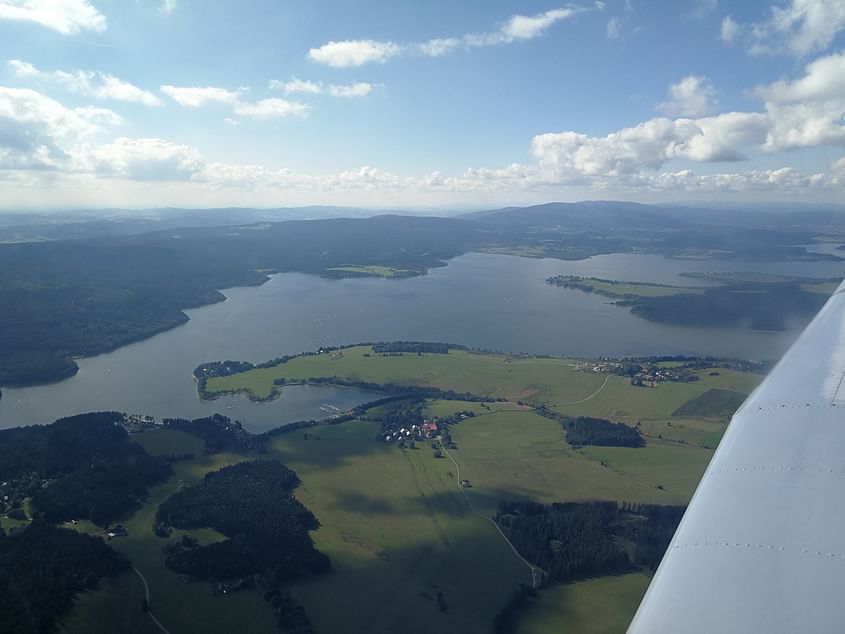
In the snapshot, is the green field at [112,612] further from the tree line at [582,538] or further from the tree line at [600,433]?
the tree line at [600,433]

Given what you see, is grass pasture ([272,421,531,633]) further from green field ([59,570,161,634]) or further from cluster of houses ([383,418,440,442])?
green field ([59,570,161,634])

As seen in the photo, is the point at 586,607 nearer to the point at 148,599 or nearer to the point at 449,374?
the point at 148,599

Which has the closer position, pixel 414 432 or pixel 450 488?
pixel 450 488

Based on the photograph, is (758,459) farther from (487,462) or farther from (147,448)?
(147,448)

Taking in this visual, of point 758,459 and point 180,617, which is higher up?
point 758,459

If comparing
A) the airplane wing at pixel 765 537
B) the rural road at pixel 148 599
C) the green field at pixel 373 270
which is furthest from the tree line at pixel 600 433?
the green field at pixel 373 270

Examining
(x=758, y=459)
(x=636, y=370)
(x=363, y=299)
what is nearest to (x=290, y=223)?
(x=363, y=299)

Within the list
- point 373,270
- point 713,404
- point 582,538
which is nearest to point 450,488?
point 582,538

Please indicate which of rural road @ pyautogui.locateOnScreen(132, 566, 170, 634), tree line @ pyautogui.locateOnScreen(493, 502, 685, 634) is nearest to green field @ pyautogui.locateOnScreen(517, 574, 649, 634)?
tree line @ pyautogui.locateOnScreen(493, 502, 685, 634)
